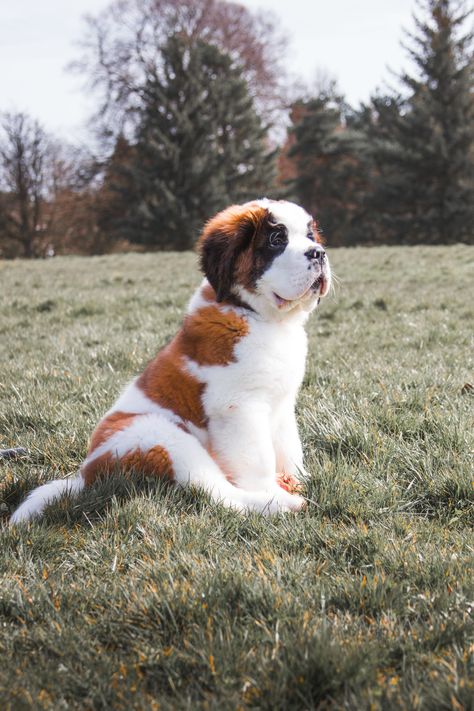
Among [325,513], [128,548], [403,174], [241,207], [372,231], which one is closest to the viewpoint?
[128,548]

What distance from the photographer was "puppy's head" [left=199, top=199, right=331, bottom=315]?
299 centimetres

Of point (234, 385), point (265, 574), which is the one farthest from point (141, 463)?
point (265, 574)

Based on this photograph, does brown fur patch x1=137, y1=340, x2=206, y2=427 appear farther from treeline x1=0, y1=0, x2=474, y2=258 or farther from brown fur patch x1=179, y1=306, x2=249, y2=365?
treeline x1=0, y1=0, x2=474, y2=258

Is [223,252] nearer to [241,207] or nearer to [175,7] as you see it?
[241,207]

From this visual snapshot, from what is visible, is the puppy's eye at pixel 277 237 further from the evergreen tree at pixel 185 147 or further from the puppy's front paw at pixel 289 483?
the evergreen tree at pixel 185 147

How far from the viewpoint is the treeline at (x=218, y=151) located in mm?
28609

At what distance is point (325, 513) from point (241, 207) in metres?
1.51

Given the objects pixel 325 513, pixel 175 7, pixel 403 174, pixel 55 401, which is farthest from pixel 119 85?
pixel 325 513

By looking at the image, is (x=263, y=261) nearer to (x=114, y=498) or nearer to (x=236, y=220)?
(x=236, y=220)

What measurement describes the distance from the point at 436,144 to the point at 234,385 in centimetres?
2830

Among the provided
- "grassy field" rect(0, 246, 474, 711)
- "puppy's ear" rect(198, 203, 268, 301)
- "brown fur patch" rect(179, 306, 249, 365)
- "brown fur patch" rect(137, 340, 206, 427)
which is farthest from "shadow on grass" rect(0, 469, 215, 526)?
"puppy's ear" rect(198, 203, 268, 301)

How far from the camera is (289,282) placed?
9.76ft

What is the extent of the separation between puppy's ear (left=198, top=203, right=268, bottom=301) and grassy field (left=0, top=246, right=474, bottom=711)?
99 centimetres

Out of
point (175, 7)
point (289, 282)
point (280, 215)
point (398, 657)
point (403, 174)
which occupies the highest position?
point (175, 7)
